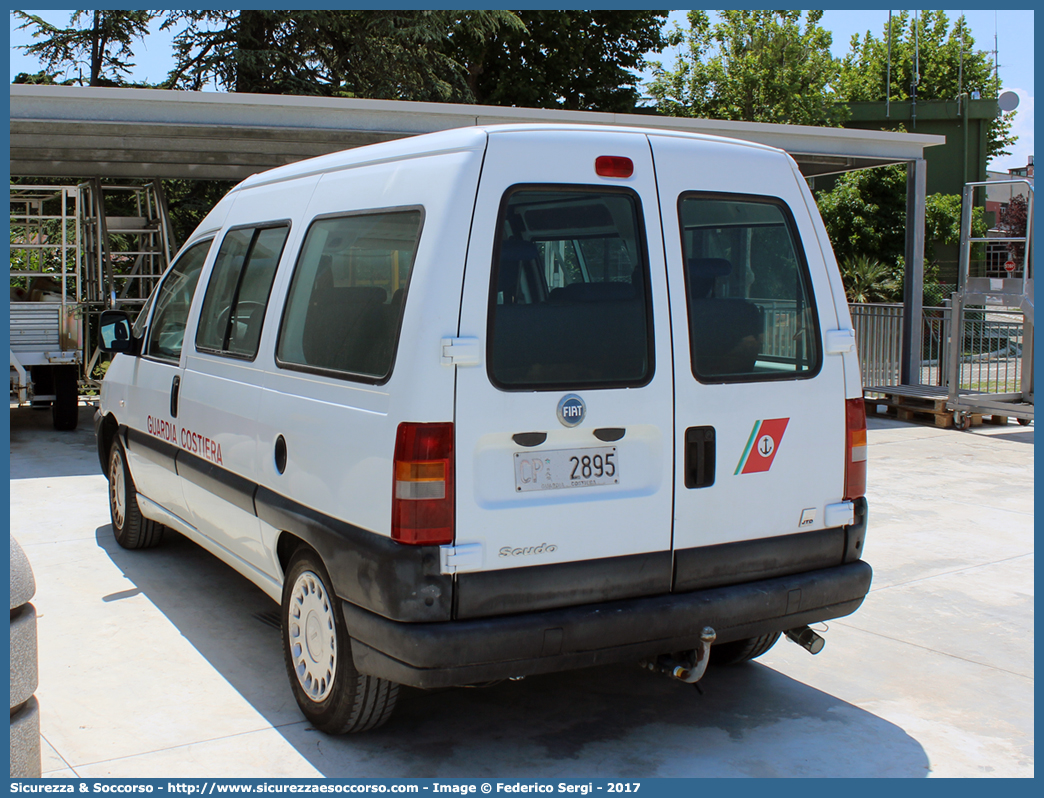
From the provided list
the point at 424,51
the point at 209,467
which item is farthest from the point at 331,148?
the point at 424,51

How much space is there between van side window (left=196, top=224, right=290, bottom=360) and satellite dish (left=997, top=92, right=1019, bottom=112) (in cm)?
1061

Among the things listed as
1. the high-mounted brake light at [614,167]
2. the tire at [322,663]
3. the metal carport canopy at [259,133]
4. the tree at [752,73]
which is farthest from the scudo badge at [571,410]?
the tree at [752,73]

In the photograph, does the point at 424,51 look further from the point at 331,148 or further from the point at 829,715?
the point at 829,715

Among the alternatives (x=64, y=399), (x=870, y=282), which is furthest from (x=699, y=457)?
(x=870, y=282)

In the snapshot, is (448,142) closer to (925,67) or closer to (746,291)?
(746,291)

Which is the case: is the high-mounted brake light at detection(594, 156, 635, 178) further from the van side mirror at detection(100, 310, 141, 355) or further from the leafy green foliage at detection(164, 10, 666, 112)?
the leafy green foliage at detection(164, 10, 666, 112)

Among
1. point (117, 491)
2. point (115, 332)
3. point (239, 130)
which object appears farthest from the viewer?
point (239, 130)

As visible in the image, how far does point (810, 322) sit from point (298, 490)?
2053 mm

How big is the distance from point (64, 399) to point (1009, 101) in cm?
1181

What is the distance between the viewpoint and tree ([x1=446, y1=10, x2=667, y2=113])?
28.0 m

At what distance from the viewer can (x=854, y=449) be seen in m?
3.93

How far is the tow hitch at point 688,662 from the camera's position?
3.54m

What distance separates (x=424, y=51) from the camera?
76.0 feet

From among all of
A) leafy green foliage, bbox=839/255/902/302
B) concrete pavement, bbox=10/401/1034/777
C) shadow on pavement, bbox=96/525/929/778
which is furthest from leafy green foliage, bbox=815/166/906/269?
shadow on pavement, bbox=96/525/929/778
